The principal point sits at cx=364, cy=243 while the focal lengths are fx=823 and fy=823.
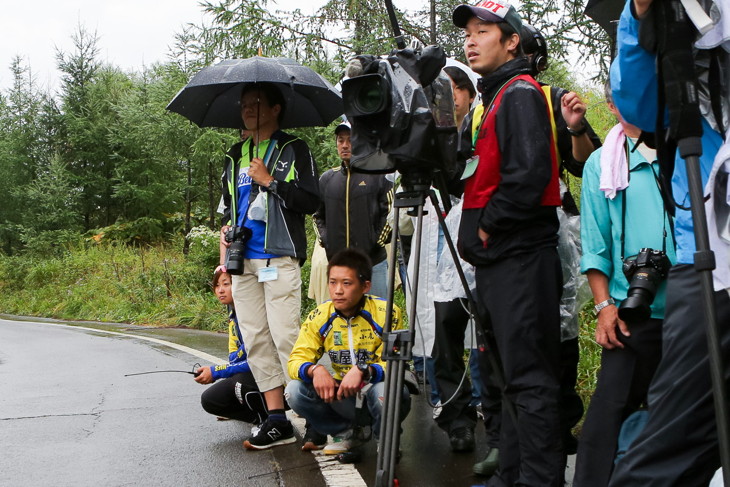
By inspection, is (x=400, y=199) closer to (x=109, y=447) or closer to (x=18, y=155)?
(x=109, y=447)

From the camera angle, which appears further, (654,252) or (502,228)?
(502,228)

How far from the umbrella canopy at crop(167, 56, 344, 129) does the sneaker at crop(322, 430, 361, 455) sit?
221 centimetres

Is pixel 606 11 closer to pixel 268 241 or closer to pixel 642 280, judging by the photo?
pixel 642 280

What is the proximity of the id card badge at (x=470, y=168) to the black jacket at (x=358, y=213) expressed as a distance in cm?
250

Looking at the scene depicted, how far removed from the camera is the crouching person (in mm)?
4621

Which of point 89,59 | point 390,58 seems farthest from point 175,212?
point 390,58

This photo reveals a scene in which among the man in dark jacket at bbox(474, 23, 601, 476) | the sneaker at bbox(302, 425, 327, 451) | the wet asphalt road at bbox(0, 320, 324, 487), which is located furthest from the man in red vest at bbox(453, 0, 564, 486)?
the sneaker at bbox(302, 425, 327, 451)

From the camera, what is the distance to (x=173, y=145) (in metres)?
21.7

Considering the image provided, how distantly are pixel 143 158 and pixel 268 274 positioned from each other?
2526 centimetres

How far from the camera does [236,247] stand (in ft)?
17.0

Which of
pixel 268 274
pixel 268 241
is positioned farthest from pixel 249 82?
pixel 268 274

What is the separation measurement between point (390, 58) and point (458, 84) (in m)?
1.75

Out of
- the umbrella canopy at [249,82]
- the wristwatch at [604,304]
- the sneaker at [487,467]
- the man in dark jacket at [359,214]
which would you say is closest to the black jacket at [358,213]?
the man in dark jacket at [359,214]

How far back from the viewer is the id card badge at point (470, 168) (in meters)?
3.65
